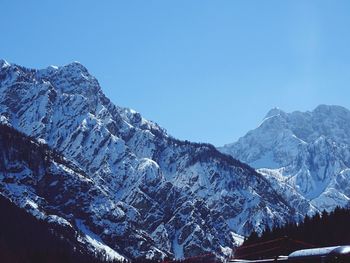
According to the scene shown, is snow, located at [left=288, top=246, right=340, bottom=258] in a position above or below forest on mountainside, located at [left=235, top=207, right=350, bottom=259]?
below

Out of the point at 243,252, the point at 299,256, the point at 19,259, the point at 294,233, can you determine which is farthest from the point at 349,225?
the point at 19,259

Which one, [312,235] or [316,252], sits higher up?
[312,235]

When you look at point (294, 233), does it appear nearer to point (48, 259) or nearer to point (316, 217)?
point (316, 217)

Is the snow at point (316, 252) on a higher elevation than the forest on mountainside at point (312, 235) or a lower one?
lower

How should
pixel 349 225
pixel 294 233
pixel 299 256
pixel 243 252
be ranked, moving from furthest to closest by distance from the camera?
1. pixel 243 252
2. pixel 294 233
3. pixel 349 225
4. pixel 299 256

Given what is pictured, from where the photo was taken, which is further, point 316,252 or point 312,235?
point 312,235

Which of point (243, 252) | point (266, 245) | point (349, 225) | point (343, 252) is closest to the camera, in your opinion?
point (343, 252)

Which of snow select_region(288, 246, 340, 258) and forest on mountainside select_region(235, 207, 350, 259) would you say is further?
forest on mountainside select_region(235, 207, 350, 259)

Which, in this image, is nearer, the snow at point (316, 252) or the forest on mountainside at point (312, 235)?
the snow at point (316, 252)

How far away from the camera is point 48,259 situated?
18762cm

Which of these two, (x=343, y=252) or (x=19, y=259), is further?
(x=19, y=259)

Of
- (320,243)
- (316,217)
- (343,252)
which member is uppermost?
(316,217)

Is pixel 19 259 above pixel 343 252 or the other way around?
above

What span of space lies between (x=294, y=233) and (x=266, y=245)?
14.1 metres
